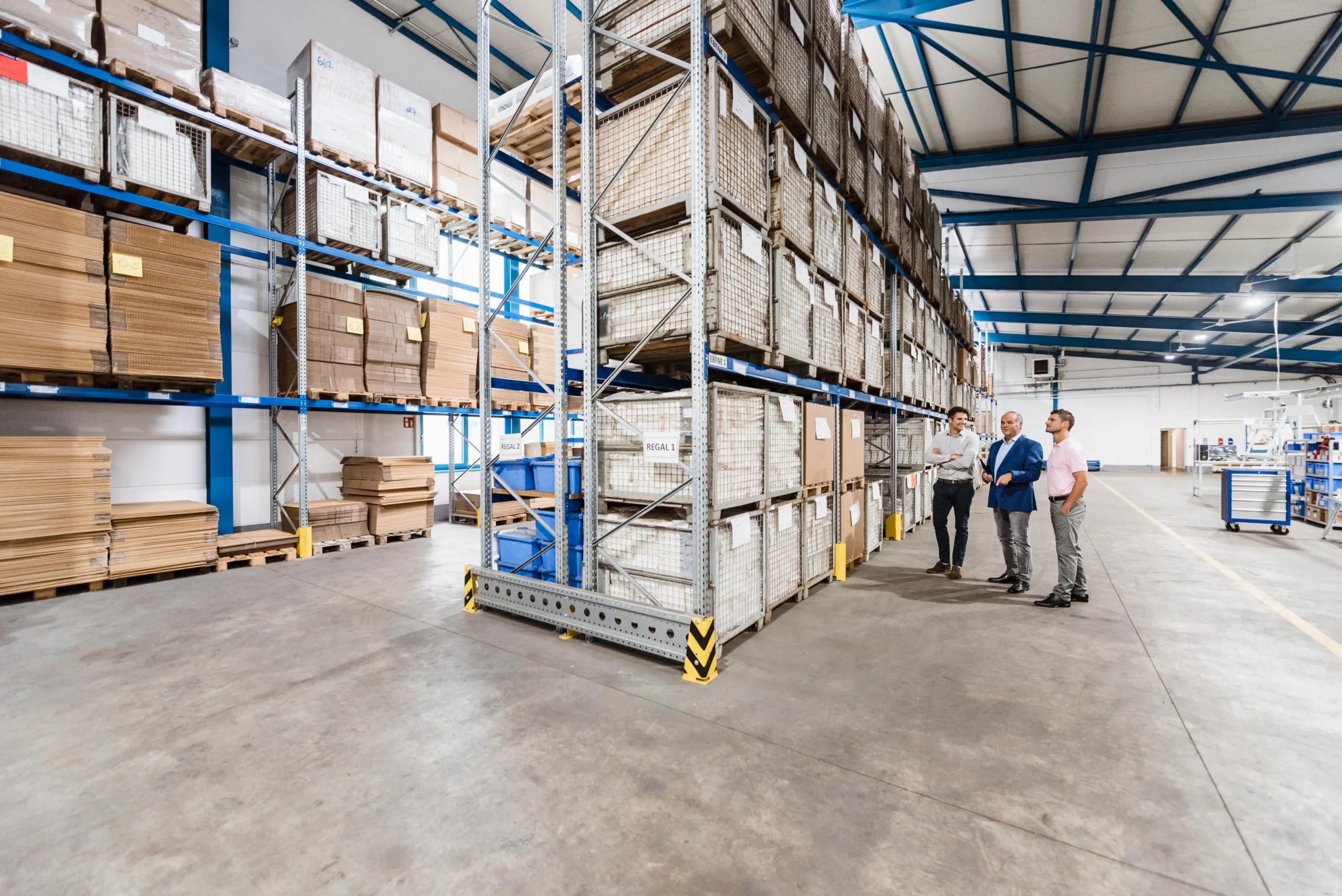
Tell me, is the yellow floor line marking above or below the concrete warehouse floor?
below

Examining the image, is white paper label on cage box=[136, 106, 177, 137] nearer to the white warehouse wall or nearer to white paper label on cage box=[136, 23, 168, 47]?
white paper label on cage box=[136, 23, 168, 47]

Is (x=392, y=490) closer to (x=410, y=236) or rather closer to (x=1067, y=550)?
(x=410, y=236)

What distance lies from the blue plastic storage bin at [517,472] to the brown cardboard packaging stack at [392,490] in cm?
310

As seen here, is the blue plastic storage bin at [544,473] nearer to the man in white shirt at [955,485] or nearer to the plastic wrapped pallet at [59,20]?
the man in white shirt at [955,485]

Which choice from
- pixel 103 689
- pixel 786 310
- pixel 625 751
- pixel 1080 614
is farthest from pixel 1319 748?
pixel 103 689

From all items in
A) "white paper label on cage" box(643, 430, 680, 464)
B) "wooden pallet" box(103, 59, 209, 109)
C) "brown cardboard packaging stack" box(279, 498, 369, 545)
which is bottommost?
"brown cardboard packaging stack" box(279, 498, 369, 545)

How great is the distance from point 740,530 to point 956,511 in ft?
11.9

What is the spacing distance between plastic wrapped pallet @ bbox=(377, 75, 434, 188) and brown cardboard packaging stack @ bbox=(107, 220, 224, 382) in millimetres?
2820

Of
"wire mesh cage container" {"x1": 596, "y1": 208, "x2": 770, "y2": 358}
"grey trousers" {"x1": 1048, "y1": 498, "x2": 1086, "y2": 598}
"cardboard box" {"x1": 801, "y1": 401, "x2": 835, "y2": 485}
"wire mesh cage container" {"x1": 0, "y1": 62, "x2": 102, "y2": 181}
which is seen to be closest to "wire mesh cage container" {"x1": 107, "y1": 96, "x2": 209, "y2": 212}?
"wire mesh cage container" {"x1": 0, "y1": 62, "x2": 102, "y2": 181}

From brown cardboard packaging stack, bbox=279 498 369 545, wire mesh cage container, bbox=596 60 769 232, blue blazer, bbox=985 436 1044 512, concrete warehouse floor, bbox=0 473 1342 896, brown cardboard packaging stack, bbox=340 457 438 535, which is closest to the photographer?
concrete warehouse floor, bbox=0 473 1342 896

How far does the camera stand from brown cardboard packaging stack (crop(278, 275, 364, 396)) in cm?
723

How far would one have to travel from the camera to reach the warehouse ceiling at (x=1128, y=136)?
7.50 metres

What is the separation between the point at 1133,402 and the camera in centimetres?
2877

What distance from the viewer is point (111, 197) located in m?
5.60
